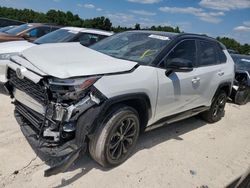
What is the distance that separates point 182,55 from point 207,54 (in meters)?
1.07

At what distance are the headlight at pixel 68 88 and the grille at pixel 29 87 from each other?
15cm

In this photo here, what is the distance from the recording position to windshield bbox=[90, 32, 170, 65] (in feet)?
14.3

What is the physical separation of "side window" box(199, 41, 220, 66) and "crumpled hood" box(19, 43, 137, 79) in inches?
76.7

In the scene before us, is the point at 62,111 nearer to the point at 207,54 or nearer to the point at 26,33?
the point at 207,54

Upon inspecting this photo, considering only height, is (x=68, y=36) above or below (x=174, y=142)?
above

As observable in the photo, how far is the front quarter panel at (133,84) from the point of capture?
3.48m

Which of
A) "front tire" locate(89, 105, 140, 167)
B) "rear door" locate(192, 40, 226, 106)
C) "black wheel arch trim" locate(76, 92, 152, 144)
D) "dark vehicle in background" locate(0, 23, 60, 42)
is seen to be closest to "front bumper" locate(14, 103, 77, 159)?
"black wheel arch trim" locate(76, 92, 152, 144)

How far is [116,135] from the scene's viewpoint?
384 centimetres

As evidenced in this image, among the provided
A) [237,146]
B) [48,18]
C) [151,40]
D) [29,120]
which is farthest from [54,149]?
[48,18]

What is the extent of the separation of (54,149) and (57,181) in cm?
44

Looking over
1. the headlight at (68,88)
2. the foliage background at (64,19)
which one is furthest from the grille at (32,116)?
the foliage background at (64,19)

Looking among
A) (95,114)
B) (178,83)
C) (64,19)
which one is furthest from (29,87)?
(64,19)

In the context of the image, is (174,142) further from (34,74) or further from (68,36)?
(68,36)

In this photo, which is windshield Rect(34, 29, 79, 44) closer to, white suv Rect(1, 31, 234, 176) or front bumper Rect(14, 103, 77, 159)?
white suv Rect(1, 31, 234, 176)
